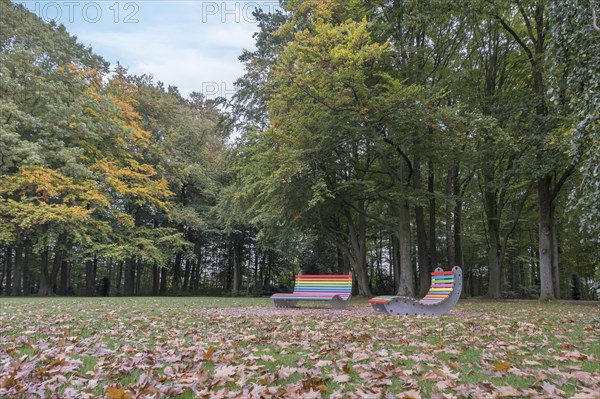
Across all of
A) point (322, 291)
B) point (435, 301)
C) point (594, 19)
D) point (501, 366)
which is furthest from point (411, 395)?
point (322, 291)

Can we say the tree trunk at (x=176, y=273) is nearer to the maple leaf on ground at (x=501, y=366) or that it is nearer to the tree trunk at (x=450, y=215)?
the tree trunk at (x=450, y=215)

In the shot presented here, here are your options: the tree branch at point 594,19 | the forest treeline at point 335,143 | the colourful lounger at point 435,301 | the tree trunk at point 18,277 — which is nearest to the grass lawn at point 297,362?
the colourful lounger at point 435,301

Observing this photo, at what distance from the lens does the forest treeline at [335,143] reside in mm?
12648

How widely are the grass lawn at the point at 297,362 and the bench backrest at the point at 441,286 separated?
2788 mm

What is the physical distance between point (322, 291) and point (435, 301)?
10.8 feet

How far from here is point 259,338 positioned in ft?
16.6

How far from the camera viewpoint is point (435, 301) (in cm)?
884

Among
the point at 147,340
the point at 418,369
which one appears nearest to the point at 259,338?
the point at 147,340

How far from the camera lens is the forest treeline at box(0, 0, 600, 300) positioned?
1265 centimetres

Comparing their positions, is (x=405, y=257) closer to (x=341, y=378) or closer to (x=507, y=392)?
(x=341, y=378)

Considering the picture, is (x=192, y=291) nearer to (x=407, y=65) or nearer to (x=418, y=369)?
(x=407, y=65)

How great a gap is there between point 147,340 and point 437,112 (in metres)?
10.6

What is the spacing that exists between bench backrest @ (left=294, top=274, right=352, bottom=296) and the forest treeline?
2.76m

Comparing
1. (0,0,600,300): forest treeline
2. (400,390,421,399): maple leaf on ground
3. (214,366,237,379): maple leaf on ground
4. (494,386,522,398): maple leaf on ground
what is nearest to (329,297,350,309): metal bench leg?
(0,0,600,300): forest treeline
